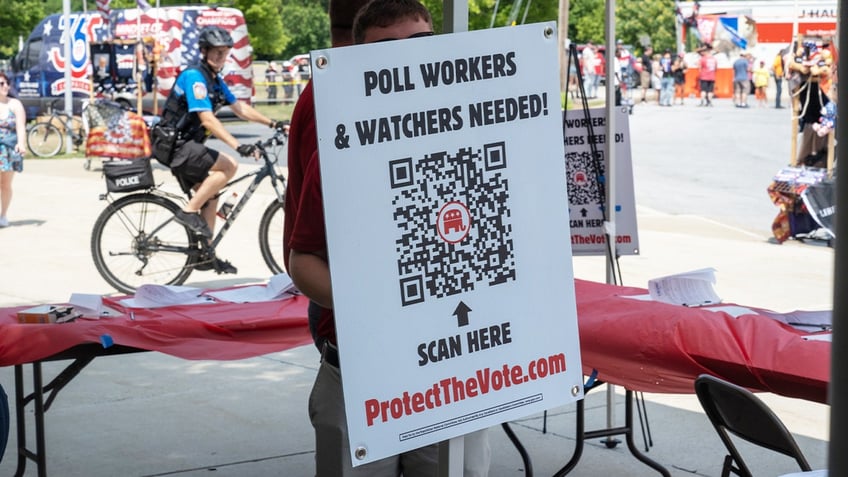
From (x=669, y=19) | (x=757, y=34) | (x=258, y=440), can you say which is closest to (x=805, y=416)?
(x=258, y=440)

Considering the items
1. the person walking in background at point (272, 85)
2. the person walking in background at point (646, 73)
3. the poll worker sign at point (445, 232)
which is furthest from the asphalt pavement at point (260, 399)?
the person walking in background at point (646, 73)

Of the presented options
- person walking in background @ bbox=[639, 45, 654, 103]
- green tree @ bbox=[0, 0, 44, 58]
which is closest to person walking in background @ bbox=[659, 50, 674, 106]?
person walking in background @ bbox=[639, 45, 654, 103]

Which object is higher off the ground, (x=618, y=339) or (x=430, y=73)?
(x=430, y=73)

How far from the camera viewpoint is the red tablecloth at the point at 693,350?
11.3ft

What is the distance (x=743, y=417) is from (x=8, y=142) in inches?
430

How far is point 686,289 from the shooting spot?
446 cm

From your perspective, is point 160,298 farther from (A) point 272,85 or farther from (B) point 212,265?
(A) point 272,85

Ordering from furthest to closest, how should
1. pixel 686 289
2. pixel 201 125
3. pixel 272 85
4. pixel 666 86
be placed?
pixel 272 85 < pixel 666 86 < pixel 201 125 < pixel 686 289

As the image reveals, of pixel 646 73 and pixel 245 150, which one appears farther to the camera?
pixel 646 73

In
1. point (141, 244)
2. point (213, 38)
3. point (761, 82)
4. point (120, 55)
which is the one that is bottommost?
point (761, 82)

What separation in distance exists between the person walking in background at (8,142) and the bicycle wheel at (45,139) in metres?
9.65

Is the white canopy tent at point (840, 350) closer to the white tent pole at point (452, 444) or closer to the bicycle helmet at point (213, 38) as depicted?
the white tent pole at point (452, 444)

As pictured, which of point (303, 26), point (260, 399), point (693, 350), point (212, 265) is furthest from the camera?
point (303, 26)

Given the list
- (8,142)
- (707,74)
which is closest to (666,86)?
(707,74)
